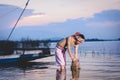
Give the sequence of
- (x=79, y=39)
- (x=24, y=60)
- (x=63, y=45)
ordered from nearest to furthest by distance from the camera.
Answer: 1. (x=79, y=39)
2. (x=63, y=45)
3. (x=24, y=60)

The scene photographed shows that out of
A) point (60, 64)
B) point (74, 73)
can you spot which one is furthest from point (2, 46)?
point (60, 64)

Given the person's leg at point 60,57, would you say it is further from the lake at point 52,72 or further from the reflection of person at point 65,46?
the lake at point 52,72

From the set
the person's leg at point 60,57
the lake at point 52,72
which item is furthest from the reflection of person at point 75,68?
the person's leg at point 60,57

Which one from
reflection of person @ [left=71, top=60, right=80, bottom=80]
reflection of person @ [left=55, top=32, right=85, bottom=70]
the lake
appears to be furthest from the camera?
the lake

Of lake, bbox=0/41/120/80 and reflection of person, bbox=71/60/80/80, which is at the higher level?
reflection of person, bbox=71/60/80/80

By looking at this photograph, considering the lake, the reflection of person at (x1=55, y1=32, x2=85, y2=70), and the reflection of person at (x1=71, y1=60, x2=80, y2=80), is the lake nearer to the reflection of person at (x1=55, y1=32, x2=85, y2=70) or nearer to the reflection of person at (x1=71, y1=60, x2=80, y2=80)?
the reflection of person at (x1=71, y1=60, x2=80, y2=80)

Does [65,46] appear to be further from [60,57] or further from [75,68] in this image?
[75,68]

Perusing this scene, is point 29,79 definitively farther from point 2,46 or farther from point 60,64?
point 2,46

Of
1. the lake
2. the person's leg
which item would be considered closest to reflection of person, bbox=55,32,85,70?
the person's leg

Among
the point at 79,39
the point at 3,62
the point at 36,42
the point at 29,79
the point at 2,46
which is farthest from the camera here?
the point at 36,42

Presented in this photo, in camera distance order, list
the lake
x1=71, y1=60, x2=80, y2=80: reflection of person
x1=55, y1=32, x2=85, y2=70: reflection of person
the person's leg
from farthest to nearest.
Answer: the lake < x1=71, y1=60, x2=80, y2=80: reflection of person < the person's leg < x1=55, y1=32, x2=85, y2=70: reflection of person

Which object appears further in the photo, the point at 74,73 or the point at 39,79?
the point at 74,73

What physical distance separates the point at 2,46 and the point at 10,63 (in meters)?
30.1

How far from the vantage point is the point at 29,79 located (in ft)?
43.1
